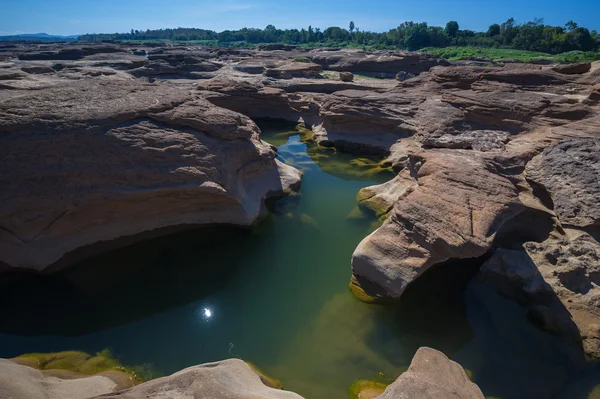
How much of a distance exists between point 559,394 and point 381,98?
1083 cm

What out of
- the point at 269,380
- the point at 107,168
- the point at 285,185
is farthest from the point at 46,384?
the point at 285,185

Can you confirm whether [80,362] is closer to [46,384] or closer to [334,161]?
[46,384]

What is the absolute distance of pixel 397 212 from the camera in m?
6.46

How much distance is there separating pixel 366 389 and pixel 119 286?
4610mm

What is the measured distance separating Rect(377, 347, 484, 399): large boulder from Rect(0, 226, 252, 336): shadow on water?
3.77 metres

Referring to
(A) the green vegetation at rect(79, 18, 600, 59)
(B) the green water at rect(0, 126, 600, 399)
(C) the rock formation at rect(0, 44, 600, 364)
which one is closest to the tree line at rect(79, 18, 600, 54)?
(A) the green vegetation at rect(79, 18, 600, 59)

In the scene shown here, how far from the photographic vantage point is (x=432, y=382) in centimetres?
380

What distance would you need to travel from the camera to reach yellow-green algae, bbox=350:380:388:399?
15.3 ft

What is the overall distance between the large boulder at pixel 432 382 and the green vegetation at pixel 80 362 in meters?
3.40

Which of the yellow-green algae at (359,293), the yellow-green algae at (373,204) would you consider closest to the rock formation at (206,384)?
the yellow-green algae at (359,293)

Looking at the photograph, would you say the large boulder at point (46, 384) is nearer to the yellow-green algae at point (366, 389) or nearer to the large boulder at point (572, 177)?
the yellow-green algae at point (366, 389)

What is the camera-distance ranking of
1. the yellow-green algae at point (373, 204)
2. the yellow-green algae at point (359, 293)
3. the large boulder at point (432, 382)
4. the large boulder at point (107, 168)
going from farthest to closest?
the yellow-green algae at point (373, 204) < the large boulder at point (107, 168) < the yellow-green algae at point (359, 293) < the large boulder at point (432, 382)

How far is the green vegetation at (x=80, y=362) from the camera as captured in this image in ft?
16.0

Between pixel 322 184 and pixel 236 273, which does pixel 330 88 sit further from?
pixel 236 273
